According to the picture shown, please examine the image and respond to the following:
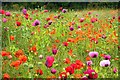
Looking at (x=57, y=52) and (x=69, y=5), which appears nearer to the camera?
(x=57, y=52)

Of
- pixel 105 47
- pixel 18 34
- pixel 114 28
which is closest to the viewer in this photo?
pixel 105 47

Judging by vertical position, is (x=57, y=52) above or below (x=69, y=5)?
below

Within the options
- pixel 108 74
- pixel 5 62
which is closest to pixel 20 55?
pixel 5 62

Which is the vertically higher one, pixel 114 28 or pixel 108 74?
pixel 114 28

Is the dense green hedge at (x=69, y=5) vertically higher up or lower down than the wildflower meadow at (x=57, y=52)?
higher up

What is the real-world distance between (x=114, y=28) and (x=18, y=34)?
1417 mm

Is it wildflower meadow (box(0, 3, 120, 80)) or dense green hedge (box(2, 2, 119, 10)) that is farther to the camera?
dense green hedge (box(2, 2, 119, 10))

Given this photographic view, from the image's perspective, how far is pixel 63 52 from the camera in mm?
3328

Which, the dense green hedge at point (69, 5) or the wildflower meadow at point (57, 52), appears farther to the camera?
the dense green hedge at point (69, 5)

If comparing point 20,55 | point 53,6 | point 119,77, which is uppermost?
point 53,6

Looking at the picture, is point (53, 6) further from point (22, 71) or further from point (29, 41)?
point (22, 71)

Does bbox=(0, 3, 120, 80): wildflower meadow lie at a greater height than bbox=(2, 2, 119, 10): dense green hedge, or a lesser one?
lesser

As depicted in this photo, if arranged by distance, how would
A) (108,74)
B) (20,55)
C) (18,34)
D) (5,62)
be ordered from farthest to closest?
(18,34), (5,62), (108,74), (20,55)

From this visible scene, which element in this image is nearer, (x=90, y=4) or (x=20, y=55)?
(x=20, y=55)
